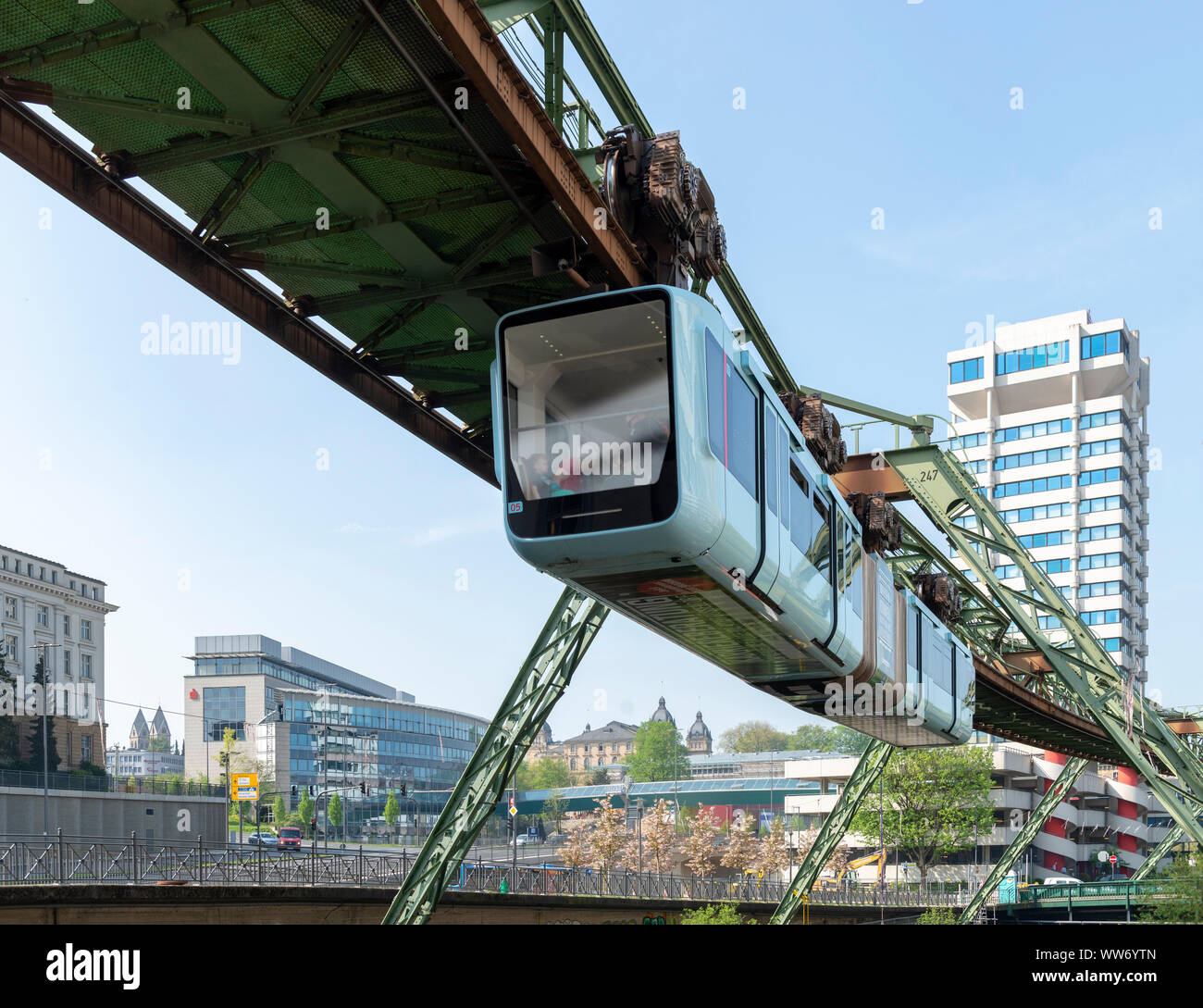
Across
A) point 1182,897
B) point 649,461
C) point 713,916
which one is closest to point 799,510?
point 649,461

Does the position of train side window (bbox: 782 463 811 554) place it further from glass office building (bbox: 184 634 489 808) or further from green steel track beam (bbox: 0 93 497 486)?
glass office building (bbox: 184 634 489 808)

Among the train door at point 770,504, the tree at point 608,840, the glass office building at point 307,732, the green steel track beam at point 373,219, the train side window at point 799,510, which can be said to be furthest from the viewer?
the glass office building at point 307,732

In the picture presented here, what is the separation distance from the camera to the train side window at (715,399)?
1145 centimetres

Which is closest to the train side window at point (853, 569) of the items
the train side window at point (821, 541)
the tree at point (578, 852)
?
the train side window at point (821, 541)

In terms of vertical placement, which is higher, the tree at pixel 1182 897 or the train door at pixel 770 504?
the train door at pixel 770 504

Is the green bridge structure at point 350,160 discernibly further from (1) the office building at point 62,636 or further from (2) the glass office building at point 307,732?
(2) the glass office building at point 307,732

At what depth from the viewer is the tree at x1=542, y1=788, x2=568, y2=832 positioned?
146750mm

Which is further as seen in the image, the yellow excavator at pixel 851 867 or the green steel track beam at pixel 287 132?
the yellow excavator at pixel 851 867

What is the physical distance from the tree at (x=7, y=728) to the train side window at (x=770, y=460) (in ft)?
243

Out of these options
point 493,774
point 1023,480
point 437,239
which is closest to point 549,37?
point 437,239

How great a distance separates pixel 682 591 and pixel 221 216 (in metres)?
6.32

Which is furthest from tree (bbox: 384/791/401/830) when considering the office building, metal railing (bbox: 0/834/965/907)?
metal railing (bbox: 0/834/965/907)

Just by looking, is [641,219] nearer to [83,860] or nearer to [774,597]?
[774,597]

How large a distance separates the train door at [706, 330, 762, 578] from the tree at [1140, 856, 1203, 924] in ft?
123
